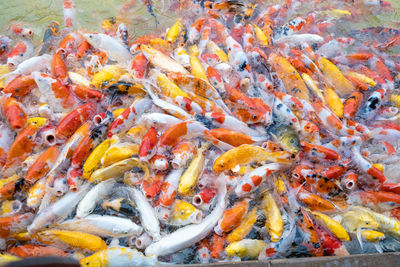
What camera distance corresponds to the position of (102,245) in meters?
2.47

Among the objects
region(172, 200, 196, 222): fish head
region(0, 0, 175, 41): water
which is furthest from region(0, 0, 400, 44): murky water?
region(172, 200, 196, 222): fish head

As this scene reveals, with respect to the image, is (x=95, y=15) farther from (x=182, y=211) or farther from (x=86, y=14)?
(x=182, y=211)

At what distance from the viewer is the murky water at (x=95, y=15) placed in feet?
16.4

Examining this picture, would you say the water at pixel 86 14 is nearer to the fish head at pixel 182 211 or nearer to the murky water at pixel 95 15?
the murky water at pixel 95 15

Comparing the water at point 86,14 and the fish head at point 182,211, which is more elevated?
the water at point 86,14

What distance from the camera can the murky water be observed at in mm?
5008

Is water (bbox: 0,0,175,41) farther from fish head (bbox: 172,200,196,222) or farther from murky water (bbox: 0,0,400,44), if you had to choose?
fish head (bbox: 172,200,196,222)

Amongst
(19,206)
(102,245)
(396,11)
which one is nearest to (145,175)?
(102,245)

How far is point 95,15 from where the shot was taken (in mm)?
5203

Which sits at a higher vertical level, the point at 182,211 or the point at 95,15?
the point at 95,15

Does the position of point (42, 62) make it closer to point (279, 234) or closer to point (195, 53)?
point (195, 53)

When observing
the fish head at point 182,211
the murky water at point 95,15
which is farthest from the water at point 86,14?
the fish head at point 182,211

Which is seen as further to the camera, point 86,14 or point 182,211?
point 86,14

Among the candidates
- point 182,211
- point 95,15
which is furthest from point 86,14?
point 182,211
